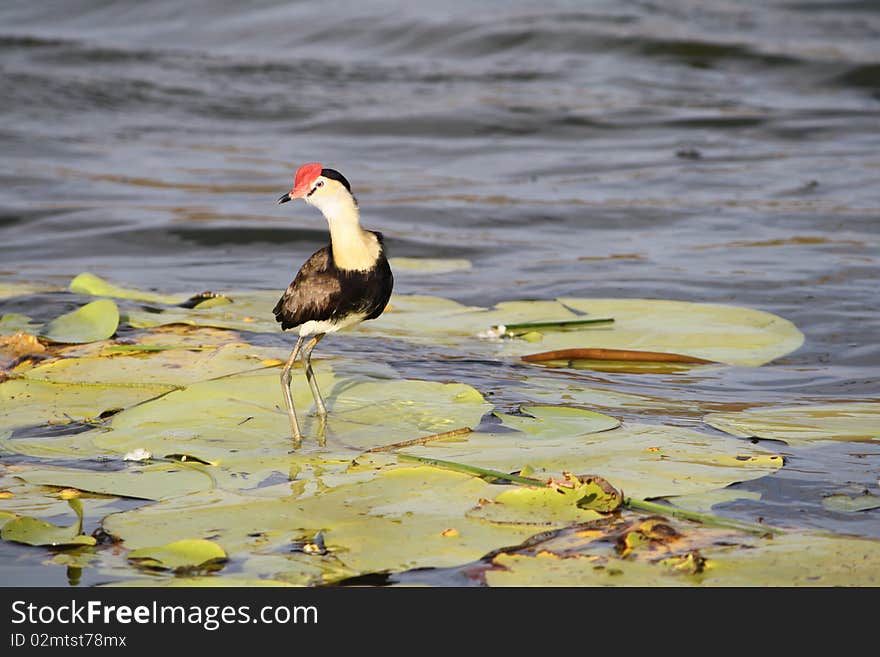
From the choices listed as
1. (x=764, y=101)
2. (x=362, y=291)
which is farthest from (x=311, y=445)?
(x=764, y=101)

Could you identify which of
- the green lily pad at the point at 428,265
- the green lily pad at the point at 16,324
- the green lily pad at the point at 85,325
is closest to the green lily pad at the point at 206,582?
the green lily pad at the point at 85,325

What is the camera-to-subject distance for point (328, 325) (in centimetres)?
375

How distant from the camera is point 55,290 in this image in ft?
19.6

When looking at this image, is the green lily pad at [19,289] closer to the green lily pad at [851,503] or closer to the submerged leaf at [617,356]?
the submerged leaf at [617,356]

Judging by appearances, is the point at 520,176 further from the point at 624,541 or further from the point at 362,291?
the point at 624,541

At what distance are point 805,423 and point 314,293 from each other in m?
1.62

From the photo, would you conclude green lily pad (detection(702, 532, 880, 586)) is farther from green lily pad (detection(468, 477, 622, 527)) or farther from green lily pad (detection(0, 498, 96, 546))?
green lily pad (detection(0, 498, 96, 546))

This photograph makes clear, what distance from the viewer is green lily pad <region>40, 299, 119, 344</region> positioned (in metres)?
4.92

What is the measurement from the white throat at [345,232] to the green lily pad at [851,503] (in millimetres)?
1409

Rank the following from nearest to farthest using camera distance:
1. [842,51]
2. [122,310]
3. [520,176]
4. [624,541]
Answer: [624,541], [122,310], [520,176], [842,51]

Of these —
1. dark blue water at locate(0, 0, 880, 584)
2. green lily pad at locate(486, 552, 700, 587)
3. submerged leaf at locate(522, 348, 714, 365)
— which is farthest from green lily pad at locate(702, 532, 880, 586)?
submerged leaf at locate(522, 348, 714, 365)

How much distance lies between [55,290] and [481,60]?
32.6 ft

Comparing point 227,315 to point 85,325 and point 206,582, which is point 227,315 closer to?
point 85,325

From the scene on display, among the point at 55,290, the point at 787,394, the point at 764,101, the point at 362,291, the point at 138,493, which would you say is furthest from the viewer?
the point at 764,101
